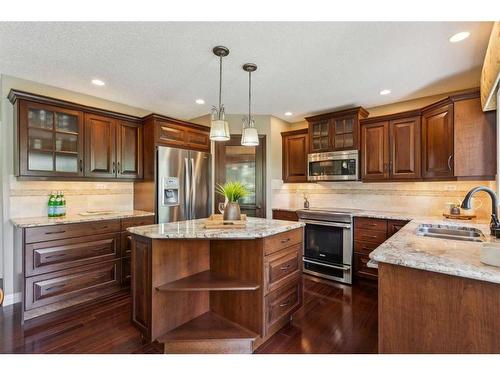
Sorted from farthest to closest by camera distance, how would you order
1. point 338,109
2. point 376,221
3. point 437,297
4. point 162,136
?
point 338,109 → point 162,136 → point 376,221 → point 437,297

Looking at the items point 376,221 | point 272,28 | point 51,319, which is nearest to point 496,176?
point 376,221

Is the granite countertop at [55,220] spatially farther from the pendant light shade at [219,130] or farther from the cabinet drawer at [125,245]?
the pendant light shade at [219,130]

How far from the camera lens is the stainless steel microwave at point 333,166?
3.56 m

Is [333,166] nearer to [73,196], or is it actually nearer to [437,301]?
[437,301]

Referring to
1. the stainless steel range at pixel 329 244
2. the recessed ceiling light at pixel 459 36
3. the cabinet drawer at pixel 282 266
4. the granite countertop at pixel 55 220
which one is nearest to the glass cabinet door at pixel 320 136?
the stainless steel range at pixel 329 244

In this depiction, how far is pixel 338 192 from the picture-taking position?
4.12m

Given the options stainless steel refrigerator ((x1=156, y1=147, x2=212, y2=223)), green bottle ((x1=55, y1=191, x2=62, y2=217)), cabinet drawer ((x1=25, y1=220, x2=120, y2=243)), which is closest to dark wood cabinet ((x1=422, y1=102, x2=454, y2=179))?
stainless steel refrigerator ((x1=156, y1=147, x2=212, y2=223))

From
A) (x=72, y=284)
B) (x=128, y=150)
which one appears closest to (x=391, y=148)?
(x=128, y=150)

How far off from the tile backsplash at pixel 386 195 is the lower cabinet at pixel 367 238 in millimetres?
722

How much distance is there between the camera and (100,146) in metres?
Answer: 3.13

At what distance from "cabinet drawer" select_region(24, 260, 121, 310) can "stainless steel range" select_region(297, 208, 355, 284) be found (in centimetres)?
261

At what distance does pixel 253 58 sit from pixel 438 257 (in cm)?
215

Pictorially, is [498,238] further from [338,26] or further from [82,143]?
[82,143]
